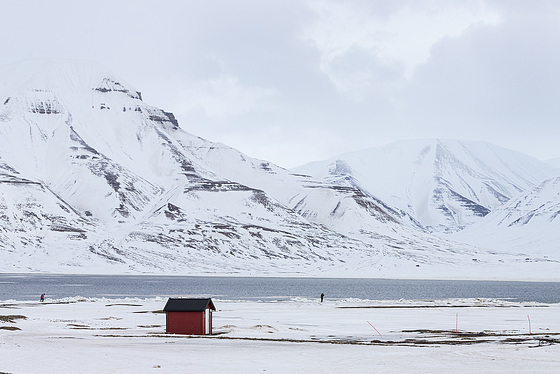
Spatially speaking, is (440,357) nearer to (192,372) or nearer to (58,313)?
(192,372)

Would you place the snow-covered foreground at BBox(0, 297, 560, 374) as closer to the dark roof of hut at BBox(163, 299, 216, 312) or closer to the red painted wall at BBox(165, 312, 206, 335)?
the red painted wall at BBox(165, 312, 206, 335)

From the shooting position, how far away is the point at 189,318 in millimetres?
51875

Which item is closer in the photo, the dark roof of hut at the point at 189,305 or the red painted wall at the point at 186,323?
the red painted wall at the point at 186,323

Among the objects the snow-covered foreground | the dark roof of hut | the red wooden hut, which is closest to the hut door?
the red wooden hut

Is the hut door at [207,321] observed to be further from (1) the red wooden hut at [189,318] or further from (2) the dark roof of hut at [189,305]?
(2) the dark roof of hut at [189,305]

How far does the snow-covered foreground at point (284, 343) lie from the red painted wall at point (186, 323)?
155 cm

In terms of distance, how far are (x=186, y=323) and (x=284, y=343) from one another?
9.60 m

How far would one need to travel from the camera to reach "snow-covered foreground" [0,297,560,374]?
33.6 metres

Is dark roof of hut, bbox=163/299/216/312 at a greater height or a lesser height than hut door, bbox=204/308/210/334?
greater

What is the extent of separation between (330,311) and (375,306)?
12.2 m

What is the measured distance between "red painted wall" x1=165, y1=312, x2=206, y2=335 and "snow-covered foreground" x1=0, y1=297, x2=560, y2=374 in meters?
1.55

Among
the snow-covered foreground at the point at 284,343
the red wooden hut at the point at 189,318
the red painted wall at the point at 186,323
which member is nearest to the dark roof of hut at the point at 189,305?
the red wooden hut at the point at 189,318

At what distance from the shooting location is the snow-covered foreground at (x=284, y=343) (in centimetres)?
3362

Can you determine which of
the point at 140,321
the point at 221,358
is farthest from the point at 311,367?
the point at 140,321
